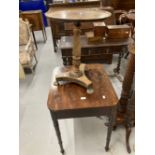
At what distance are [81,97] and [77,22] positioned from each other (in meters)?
0.52

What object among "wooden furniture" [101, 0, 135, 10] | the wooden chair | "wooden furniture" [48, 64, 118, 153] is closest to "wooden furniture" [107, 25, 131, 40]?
"wooden furniture" [48, 64, 118, 153]

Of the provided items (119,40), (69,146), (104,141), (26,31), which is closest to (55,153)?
(69,146)

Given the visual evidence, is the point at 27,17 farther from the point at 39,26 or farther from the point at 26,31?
the point at 26,31

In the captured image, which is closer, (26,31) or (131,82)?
(131,82)

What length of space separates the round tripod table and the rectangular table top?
0.17 feet

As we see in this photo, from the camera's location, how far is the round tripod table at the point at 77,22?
2.91 feet

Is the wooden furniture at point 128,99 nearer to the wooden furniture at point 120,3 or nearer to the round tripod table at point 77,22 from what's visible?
the round tripod table at point 77,22

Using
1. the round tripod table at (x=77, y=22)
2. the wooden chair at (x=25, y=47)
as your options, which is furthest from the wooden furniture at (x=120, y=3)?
the round tripod table at (x=77, y=22)

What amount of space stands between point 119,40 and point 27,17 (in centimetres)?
225

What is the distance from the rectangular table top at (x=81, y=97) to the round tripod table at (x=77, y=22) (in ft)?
0.17

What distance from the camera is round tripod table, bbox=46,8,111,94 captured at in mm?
886

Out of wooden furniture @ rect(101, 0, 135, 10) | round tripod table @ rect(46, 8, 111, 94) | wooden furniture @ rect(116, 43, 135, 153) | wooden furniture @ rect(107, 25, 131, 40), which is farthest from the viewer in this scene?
wooden furniture @ rect(101, 0, 135, 10)

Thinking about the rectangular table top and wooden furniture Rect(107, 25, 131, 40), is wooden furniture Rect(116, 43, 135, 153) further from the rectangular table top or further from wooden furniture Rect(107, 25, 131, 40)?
wooden furniture Rect(107, 25, 131, 40)
